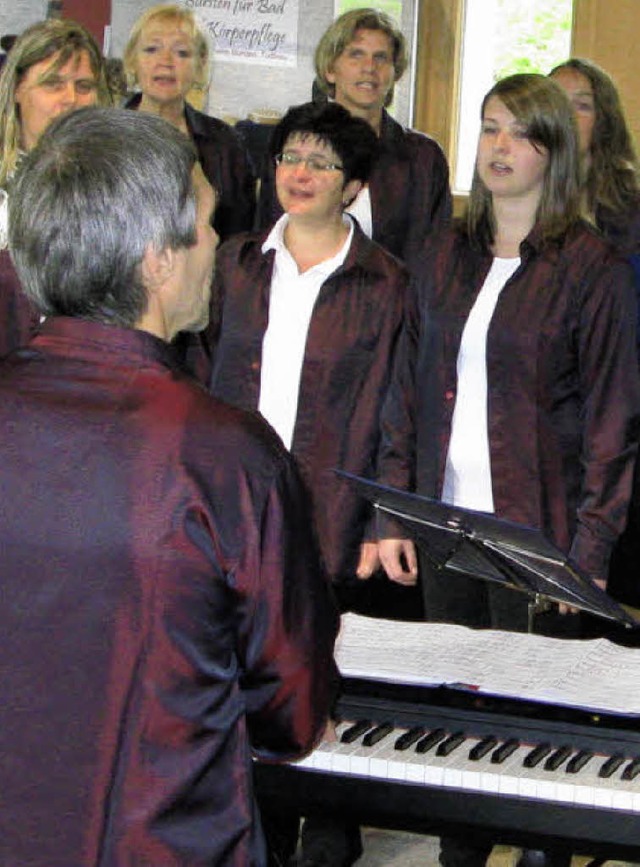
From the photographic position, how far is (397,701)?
2.50 metres

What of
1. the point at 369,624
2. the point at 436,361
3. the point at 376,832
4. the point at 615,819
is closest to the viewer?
the point at 615,819

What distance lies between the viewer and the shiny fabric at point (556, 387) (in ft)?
10.9

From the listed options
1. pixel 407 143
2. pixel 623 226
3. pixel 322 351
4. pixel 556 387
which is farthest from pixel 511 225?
pixel 407 143

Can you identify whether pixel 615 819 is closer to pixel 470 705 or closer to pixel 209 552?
pixel 470 705

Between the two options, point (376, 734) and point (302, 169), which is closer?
point (376, 734)

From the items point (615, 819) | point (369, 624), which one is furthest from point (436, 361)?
point (615, 819)

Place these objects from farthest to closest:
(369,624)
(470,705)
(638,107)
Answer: (638,107) → (369,624) → (470,705)

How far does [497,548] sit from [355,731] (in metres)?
0.34

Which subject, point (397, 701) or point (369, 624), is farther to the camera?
point (369, 624)

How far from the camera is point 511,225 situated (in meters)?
3.48

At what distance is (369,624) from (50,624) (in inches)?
50.3

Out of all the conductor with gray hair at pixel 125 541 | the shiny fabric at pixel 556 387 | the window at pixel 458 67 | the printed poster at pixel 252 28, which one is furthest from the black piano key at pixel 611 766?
the printed poster at pixel 252 28

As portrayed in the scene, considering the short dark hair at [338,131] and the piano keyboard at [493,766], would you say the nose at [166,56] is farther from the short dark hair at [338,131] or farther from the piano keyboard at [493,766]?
the piano keyboard at [493,766]

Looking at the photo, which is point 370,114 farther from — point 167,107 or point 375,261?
point 375,261
